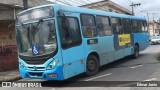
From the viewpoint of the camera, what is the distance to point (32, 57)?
9.02 m

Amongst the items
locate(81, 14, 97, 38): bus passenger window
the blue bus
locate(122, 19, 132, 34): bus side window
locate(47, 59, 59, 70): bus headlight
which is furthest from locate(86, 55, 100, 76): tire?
locate(122, 19, 132, 34): bus side window

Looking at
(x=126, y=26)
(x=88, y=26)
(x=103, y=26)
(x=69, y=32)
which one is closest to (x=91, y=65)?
Answer: (x=88, y=26)

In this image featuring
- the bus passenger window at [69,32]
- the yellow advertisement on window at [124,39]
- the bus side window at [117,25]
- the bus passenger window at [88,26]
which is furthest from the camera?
the yellow advertisement on window at [124,39]

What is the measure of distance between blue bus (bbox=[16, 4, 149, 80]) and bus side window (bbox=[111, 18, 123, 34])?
1279mm

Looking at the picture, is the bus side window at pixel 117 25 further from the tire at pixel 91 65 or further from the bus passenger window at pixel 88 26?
the tire at pixel 91 65

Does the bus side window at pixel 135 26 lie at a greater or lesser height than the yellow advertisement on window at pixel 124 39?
greater

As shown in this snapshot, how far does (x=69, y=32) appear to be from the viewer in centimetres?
924

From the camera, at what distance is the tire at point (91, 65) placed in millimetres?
10441

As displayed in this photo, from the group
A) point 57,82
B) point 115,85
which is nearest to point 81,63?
point 57,82

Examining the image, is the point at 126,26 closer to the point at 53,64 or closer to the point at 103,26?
the point at 103,26

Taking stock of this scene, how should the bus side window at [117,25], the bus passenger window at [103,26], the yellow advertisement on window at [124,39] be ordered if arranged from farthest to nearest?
1. the yellow advertisement on window at [124,39]
2. the bus side window at [117,25]
3. the bus passenger window at [103,26]

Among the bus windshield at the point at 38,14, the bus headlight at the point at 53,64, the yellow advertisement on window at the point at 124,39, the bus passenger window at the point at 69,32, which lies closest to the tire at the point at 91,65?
the bus passenger window at the point at 69,32

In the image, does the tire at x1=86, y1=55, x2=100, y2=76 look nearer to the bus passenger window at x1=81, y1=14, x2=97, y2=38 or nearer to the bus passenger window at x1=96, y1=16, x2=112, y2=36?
the bus passenger window at x1=81, y1=14, x2=97, y2=38

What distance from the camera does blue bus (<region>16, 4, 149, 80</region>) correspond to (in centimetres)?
869
